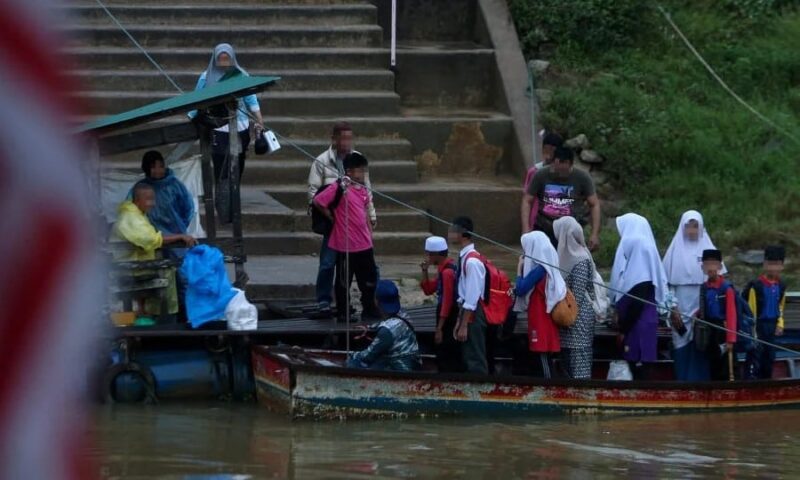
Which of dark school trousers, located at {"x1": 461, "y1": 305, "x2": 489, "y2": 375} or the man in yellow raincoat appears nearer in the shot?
the man in yellow raincoat

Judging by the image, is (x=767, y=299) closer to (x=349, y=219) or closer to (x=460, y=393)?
(x=460, y=393)

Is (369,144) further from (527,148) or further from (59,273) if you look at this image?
(59,273)

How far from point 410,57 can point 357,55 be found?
665mm

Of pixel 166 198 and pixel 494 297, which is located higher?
pixel 166 198

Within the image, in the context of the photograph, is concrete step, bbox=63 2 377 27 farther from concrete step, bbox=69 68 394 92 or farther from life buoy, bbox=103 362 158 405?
life buoy, bbox=103 362 158 405

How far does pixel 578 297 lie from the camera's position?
1016 cm

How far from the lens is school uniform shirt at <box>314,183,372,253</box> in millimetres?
10469

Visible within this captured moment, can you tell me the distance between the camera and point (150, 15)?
16234mm

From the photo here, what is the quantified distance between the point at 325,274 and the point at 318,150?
4215mm

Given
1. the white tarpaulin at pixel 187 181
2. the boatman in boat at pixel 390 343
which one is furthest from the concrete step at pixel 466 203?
the boatman in boat at pixel 390 343

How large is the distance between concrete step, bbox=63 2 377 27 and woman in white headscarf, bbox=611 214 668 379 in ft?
23.2

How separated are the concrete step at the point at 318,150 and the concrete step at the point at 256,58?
1262 millimetres

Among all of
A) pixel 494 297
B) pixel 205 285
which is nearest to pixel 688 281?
pixel 494 297

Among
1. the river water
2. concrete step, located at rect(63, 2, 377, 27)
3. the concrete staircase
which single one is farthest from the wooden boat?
concrete step, located at rect(63, 2, 377, 27)
